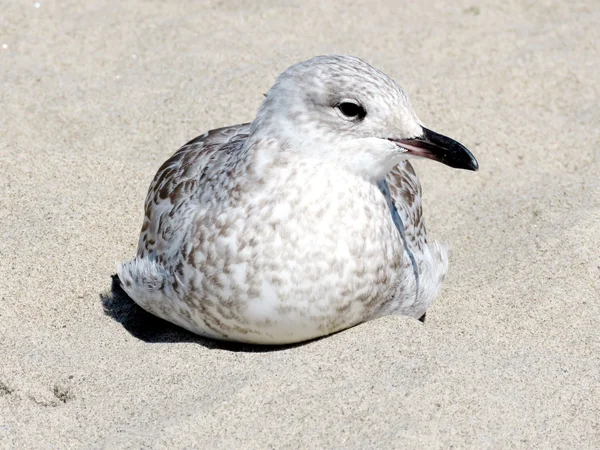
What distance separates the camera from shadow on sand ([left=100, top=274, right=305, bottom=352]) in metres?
4.48

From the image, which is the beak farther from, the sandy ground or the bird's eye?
Answer: the sandy ground

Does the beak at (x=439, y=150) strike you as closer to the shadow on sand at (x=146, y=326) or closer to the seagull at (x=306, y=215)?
the seagull at (x=306, y=215)

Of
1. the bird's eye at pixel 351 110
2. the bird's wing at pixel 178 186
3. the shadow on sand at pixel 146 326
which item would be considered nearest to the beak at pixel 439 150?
the bird's eye at pixel 351 110

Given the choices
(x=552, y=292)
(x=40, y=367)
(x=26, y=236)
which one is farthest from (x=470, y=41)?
(x=40, y=367)

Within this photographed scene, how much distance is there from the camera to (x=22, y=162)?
594 cm

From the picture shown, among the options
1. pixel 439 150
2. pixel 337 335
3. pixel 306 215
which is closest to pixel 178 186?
pixel 306 215

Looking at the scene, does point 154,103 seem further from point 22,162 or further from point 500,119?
point 500,119

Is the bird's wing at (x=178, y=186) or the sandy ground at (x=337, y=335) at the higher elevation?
the bird's wing at (x=178, y=186)

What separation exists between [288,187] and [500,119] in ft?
9.76

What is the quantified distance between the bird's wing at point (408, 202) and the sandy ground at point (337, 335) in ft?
1.23

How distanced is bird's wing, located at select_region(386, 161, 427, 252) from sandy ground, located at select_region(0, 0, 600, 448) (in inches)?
14.8

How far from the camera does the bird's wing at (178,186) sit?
457cm

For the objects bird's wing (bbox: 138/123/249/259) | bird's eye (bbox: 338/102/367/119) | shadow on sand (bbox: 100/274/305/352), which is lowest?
shadow on sand (bbox: 100/274/305/352)

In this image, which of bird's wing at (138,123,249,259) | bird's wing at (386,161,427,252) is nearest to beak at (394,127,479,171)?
bird's wing at (386,161,427,252)
